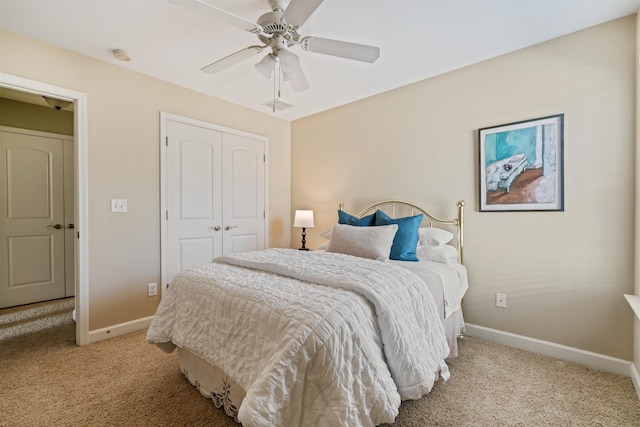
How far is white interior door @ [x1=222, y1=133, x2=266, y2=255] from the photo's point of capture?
3.60m

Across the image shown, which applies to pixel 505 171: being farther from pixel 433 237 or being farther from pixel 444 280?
pixel 444 280

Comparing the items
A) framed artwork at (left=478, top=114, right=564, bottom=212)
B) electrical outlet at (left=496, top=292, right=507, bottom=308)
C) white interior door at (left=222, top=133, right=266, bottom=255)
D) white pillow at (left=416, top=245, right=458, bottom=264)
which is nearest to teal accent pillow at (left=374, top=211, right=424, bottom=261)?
white pillow at (left=416, top=245, right=458, bottom=264)

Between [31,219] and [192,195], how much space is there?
2244mm

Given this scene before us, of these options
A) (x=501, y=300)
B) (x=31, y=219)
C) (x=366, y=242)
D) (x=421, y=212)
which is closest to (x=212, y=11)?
(x=366, y=242)

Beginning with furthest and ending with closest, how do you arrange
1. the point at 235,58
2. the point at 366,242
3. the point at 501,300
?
the point at 501,300 < the point at 366,242 < the point at 235,58

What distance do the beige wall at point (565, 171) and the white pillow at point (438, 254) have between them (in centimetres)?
27

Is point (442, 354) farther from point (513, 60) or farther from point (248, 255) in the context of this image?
point (513, 60)

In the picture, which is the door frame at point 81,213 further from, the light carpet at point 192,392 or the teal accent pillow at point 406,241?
the teal accent pillow at point 406,241

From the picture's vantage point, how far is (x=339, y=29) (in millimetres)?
2174

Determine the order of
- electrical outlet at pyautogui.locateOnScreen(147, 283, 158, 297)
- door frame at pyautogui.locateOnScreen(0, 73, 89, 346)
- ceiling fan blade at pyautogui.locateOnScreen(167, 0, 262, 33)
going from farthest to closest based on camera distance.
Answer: electrical outlet at pyautogui.locateOnScreen(147, 283, 158, 297) < door frame at pyautogui.locateOnScreen(0, 73, 89, 346) < ceiling fan blade at pyautogui.locateOnScreen(167, 0, 262, 33)

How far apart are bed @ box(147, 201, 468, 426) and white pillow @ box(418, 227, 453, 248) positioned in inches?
11.3

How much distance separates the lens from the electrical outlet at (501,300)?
A: 8.24 ft

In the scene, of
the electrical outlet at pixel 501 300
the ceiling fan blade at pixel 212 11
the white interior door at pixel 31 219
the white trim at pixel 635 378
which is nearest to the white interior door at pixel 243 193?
the ceiling fan blade at pixel 212 11

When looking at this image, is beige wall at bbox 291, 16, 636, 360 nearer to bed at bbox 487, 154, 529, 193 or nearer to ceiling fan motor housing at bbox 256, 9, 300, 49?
bed at bbox 487, 154, 529, 193
